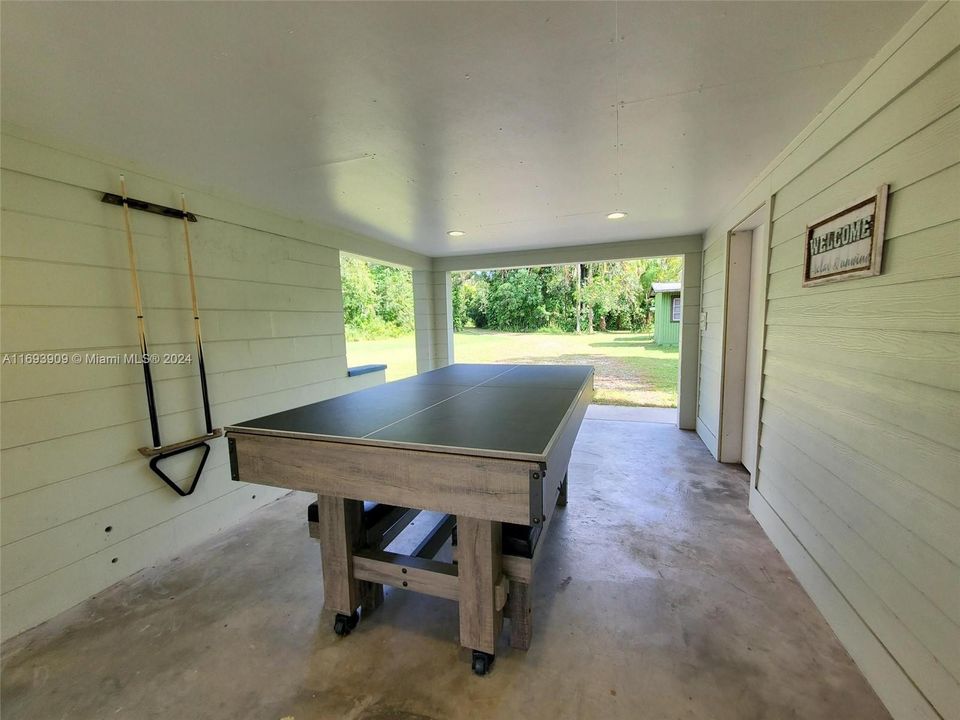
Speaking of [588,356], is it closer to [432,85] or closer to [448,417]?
[448,417]

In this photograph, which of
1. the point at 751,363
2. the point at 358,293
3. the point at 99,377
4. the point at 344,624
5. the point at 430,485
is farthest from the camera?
the point at 358,293

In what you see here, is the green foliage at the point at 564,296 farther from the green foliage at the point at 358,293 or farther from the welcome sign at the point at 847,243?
the welcome sign at the point at 847,243

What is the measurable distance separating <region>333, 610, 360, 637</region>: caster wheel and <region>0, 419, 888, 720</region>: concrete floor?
1.3 inches

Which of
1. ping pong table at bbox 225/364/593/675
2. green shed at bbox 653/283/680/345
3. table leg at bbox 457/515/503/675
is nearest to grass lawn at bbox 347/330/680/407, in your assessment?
green shed at bbox 653/283/680/345

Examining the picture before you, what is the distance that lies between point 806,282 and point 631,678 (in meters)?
2.02

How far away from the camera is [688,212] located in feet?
11.4

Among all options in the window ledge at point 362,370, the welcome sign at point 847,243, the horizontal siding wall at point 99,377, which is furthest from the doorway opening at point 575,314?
the horizontal siding wall at point 99,377

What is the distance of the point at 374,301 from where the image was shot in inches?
537

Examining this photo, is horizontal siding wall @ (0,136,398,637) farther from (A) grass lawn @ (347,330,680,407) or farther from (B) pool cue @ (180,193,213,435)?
(A) grass lawn @ (347,330,680,407)

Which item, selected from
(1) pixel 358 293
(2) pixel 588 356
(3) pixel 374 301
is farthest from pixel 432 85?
(3) pixel 374 301

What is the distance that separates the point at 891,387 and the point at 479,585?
66.4 inches

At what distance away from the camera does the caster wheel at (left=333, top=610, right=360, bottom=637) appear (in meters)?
1.69

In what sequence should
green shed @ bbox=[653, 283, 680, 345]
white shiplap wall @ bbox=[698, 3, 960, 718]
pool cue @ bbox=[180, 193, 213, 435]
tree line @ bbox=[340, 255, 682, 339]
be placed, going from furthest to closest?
tree line @ bbox=[340, 255, 682, 339] < green shed @ bbox=[653, 283, 680, 345] < pool cue @ bbox=[180, 193, 213, 435] < white shiplap wall @ bbox=[698, 3, 960, 718]

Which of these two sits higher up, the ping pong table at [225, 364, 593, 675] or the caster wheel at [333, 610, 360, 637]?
the ping pong table at [225, 364, 593, 675]
